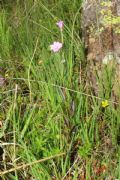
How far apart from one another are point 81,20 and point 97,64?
2.07ft

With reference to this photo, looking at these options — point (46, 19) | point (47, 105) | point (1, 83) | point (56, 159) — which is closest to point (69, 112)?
point (47, 105)

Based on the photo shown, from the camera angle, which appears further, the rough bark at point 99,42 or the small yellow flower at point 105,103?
the rough bark at point 99,42

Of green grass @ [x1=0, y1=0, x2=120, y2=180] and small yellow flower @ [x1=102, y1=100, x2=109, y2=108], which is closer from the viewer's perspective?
green grass @ [x1=0, y1=0, x2=120, y2=180]

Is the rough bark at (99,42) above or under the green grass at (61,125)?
above

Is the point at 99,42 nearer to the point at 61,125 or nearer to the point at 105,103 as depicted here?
the point at 105,103

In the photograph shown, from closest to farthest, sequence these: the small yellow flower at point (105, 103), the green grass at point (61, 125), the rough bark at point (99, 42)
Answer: the green grass at point (61, 125) → the small yellow flower at point (105, 103) → the rough bark at point (99, 42)

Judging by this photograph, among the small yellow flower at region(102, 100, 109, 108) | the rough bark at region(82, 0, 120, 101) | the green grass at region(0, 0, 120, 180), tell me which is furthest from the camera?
the rough bark at region(82, 0, 120, 101)

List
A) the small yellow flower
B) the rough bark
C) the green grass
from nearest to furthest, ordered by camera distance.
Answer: the green grass < the small yellow flower < the rough bark

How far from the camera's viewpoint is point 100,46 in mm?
2248

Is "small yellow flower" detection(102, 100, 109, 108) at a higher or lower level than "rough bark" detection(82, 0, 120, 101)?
lower

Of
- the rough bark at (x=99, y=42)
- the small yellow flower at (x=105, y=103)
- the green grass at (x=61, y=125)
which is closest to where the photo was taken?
the green grass at (x=61, y=125)

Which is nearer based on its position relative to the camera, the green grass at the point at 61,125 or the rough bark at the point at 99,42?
the green grass at the point at 61,125

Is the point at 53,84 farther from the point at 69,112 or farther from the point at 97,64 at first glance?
the point at 97,64

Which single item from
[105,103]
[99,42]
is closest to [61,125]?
[105,103]
